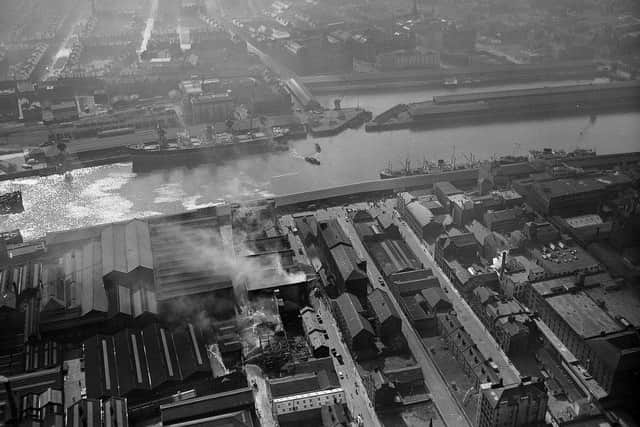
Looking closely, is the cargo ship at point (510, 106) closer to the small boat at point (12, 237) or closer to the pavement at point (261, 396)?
the small boat at point (12, 237)

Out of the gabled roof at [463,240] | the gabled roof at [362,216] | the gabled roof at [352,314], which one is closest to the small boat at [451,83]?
the gabled roof at [362,216]

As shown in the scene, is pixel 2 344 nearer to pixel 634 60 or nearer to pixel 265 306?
pixel 265 306

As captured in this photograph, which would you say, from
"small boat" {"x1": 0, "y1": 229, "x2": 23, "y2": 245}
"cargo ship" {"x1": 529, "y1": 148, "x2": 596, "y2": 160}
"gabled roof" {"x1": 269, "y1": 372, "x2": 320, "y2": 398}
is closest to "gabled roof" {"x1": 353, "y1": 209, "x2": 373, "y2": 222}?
"gabled roof" {"x1": 269, "y1": 372, "x2": 320, "y2": 398}

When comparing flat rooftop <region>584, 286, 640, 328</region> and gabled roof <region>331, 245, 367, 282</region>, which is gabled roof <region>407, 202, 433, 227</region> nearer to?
gabled roof <region>331, 245, 367, 282</region>

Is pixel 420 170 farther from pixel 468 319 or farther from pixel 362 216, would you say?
pixel 468 319

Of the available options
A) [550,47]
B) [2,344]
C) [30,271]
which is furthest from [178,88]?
[550,47]
